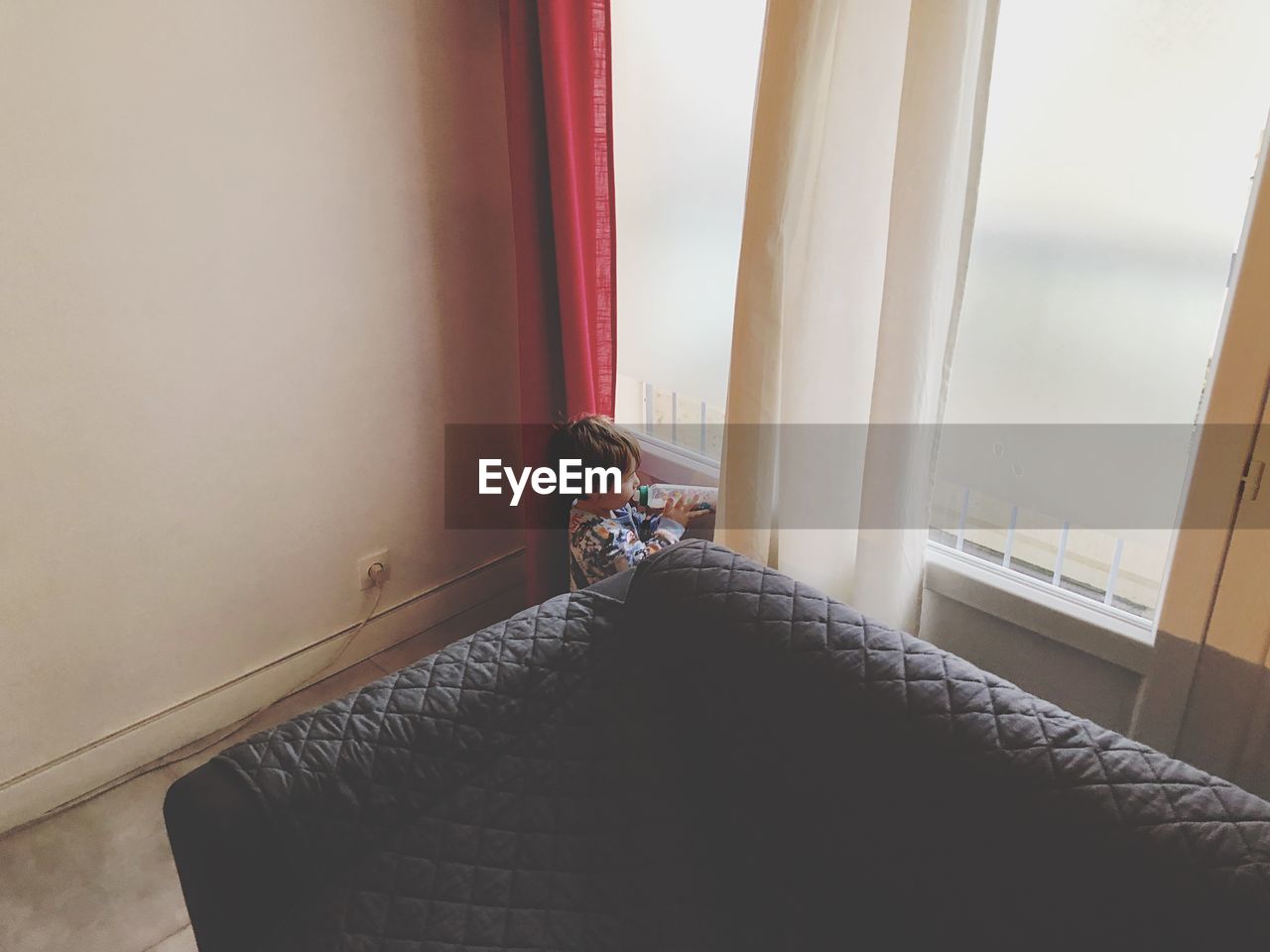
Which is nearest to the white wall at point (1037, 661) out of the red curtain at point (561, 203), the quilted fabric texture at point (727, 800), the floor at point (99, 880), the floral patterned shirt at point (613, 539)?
the quilted fabric texture at point (727, 800)

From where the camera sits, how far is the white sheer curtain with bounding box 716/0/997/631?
4.05 feet

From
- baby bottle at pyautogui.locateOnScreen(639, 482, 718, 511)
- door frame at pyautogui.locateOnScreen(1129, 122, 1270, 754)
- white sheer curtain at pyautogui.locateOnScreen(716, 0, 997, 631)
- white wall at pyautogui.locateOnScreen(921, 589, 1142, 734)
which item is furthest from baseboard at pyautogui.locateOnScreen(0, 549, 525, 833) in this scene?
door frame at pyautogui.locateOnScreen(1129, 122, 1270, 754)

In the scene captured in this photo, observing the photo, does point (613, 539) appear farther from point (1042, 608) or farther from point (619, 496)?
point (1042, 608)

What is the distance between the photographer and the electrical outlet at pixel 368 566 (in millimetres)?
2138

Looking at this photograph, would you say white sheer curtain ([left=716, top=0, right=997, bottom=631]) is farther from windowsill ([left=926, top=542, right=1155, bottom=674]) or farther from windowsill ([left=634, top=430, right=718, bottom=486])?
windowsill ([left=634, top=430, right=718, bottom=486])

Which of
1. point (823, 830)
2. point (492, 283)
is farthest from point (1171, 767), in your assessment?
point (492, 283)

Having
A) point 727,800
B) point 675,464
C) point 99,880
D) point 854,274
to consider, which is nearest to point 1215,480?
point 854,274

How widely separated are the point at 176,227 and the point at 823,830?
5.19ft

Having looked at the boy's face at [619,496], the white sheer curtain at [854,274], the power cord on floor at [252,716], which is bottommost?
the power cord on floor at [252,716]

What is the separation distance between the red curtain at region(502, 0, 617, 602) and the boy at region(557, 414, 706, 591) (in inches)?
9.2

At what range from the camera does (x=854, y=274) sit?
139cm

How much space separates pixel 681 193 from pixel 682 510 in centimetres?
73

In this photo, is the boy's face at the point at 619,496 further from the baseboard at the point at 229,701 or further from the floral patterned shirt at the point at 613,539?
the baseboard at the point at 229,701

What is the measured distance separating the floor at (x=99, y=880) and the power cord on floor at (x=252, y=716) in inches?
0.5
